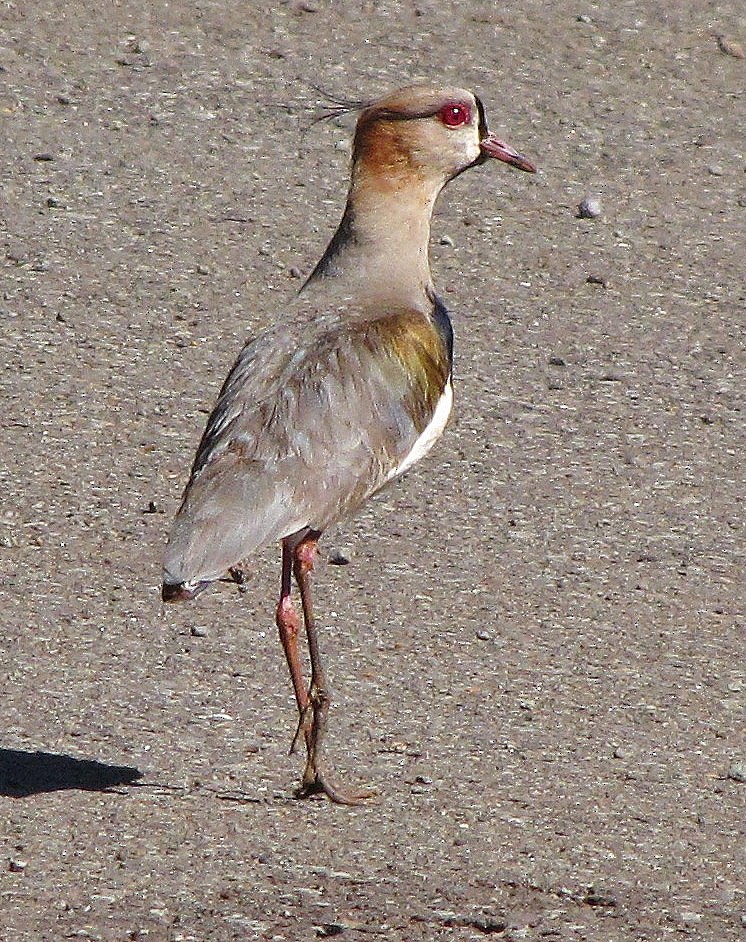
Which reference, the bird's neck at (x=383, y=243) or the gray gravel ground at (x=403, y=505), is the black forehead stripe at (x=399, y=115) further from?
the gray gravel ground at (x=403, y=505)

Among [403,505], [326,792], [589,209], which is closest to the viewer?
[326,792]

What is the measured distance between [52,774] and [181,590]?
0.83 metres

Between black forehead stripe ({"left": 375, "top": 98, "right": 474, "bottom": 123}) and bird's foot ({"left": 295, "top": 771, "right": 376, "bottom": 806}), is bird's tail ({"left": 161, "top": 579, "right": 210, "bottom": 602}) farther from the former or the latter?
black forehead stripe ({"left": 375, "top": 98, "right": 474, "bottom": 123})

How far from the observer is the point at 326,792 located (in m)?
5.52

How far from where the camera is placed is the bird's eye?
636 centimetres

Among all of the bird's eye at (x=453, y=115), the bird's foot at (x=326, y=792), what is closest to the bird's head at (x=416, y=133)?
the bird's eye at (x=453, y=115)

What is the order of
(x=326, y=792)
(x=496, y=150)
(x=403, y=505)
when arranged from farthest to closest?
(x=403, y=505), (x=496, y=150), (x=326, y=792)

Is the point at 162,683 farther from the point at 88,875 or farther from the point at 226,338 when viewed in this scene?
the point at 226,338

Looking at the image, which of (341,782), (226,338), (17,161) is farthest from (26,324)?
(341,782)

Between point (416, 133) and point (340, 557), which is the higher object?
point (416, 133)

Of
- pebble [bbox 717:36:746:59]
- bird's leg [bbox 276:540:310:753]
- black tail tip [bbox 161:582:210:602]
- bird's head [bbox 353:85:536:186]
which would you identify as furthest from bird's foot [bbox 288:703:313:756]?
pebble [bbox 717:36:746:59]

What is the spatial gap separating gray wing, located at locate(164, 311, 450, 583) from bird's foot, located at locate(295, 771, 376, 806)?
69cm

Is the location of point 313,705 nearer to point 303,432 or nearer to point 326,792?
point 326,792

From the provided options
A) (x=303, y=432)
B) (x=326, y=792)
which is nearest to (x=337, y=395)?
(x=303, y=432)
